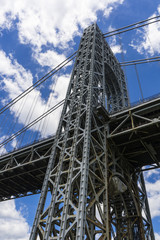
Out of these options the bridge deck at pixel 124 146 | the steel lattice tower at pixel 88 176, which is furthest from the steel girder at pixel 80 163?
the bridge deck at pixel 124 146

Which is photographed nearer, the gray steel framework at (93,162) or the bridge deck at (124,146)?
the gray steel framework at (93,162)

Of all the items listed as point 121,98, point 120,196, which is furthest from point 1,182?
point 121,98

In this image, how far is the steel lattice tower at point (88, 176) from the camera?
9.47 metres

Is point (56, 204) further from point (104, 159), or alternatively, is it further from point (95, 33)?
point (95, 33)

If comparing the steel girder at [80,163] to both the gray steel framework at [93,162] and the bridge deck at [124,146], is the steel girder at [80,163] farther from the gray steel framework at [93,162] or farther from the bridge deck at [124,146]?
the bridge deck at [124,146]

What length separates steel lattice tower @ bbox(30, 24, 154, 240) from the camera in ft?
31.1

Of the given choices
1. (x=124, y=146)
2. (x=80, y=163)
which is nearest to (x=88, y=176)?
(x=80, y=163)

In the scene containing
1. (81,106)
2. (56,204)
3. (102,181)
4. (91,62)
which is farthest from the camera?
(91,62)

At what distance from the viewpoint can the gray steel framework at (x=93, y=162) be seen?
31.8 ft

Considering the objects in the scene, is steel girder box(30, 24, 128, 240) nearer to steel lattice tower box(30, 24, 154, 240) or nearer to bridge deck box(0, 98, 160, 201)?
steel lattice tower box(30, 24, 154, 240)

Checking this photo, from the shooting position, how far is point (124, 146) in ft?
51.7

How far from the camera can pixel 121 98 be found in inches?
918

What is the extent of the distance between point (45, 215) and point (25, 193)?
16.8 m

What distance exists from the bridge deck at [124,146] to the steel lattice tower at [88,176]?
0.85 m
